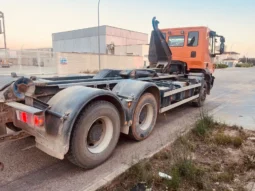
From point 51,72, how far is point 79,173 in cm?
1997

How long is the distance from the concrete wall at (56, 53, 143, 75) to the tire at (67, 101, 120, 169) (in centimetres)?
1969

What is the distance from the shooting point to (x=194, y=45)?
24.6ft

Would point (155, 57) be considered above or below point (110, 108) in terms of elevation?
above

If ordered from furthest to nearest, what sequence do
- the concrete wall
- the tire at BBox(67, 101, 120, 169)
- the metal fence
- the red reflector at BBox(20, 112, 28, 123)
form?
1. the concrete wall
2. the metal fence
3. the tire at BBox(67, 101, 120, 169)
4. the red reflector at BBox(20, 112, 28, 123)

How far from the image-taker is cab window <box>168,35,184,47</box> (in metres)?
7.78

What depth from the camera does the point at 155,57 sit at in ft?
25.2

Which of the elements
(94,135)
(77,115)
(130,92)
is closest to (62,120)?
(77,115)

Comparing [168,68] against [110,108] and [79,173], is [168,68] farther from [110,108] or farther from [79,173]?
[79,173]

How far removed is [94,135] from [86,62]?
75.1 feet

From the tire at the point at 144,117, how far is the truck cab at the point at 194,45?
3641 millimetres

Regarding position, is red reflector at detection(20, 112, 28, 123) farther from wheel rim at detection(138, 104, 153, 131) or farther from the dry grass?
wheel rim at detection(138, 104, 153, 131)

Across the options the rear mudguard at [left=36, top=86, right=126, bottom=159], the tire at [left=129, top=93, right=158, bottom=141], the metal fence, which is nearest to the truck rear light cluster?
the rear mudguard at [left=36, top=86, right=126, bottom=159]

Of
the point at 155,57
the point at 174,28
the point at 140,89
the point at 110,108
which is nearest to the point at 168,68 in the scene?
the point at 155,57

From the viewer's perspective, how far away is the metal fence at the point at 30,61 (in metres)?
20.7
